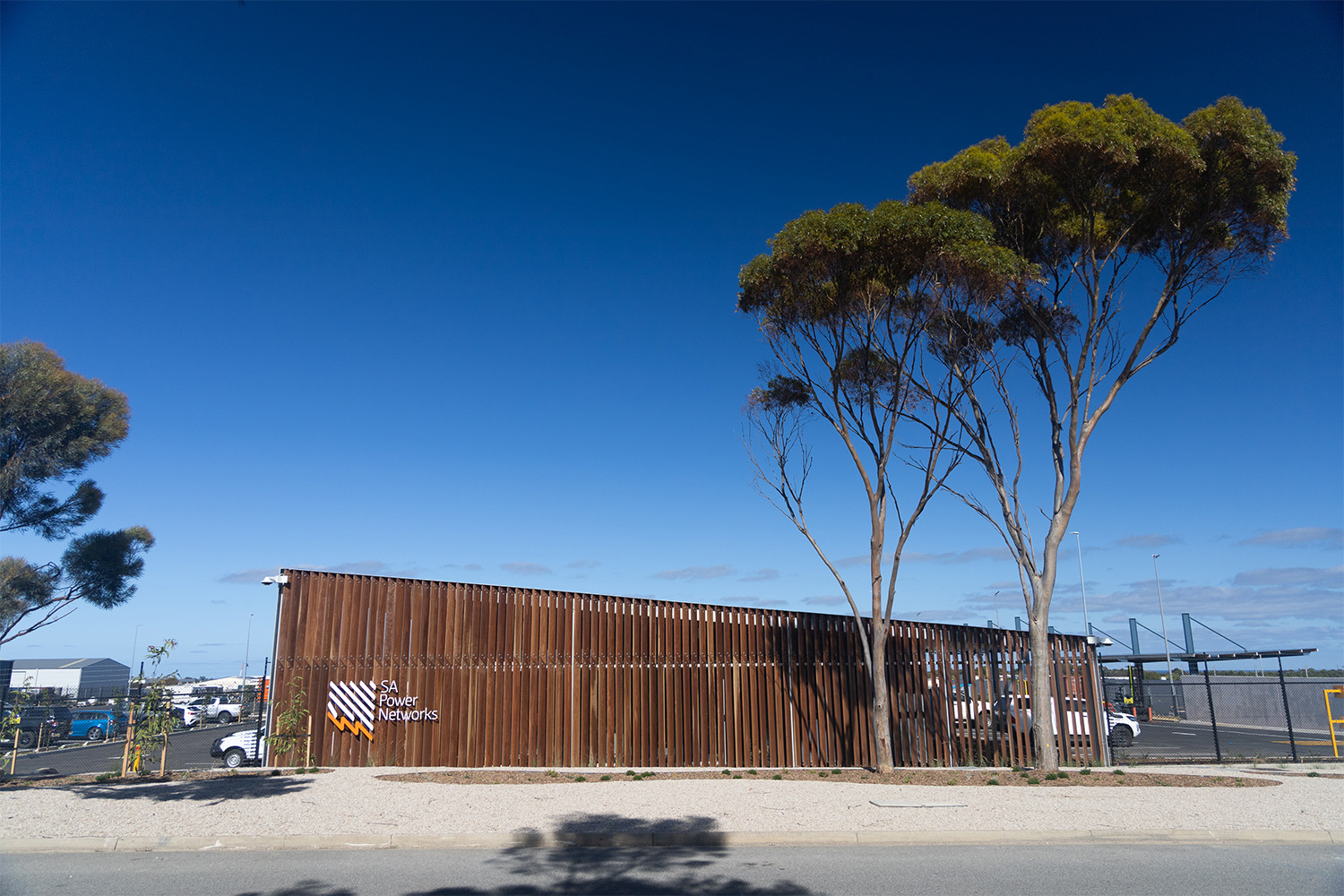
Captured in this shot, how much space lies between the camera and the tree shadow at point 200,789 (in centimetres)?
1111

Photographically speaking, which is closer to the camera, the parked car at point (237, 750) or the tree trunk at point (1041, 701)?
the tree trunk at point (1041, 701)

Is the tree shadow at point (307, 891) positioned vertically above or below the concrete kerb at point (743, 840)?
above

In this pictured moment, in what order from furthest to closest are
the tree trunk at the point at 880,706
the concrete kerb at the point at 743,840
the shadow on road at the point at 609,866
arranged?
the tree trunk at the point at 880,706, the concrete kerb at the point at 743,840, the shadow on road at the point at 609,866

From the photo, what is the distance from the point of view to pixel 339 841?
29.4 ft

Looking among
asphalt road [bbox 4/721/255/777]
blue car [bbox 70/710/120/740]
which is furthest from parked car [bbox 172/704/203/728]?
blue car [bbox 70/710/120/740]

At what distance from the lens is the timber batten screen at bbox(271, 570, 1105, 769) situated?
16.2m

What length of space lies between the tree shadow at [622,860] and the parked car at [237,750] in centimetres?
1165

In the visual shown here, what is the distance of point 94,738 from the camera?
28656 mm

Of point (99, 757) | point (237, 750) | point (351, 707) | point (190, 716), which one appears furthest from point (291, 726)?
point (190, 716)

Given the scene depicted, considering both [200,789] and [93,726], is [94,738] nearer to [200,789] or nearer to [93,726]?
[93,726]

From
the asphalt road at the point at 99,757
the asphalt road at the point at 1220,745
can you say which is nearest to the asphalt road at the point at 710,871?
the asphalt road at the point at 99,757

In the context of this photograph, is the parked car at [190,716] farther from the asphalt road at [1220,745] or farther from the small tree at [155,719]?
the asphalt road at [1220,745]

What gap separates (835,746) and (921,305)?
901cm

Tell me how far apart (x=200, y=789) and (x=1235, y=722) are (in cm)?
3962
